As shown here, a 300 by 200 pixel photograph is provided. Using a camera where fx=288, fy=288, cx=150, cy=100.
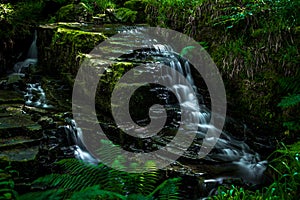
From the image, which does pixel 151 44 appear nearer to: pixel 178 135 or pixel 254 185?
pixel 178 135

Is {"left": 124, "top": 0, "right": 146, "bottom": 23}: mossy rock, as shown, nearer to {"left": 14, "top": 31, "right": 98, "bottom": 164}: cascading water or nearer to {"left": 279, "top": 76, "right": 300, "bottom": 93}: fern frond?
{"left": 14, "top": 31, "right": 98, "bottom": 164}: cascading water

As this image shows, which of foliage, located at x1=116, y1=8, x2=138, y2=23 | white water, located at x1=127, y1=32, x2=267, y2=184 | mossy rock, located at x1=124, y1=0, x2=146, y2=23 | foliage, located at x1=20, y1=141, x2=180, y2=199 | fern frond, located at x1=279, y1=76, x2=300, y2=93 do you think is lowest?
white water, located at x1=127, y1=32, x2=267, y2=184

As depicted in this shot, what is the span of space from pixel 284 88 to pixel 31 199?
3.86 meters

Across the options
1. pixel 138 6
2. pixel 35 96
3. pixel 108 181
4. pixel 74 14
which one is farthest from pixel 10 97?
pixel 138 6

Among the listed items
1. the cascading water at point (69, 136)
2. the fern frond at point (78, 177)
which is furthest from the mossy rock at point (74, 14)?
the fern frond at point (78, 177)

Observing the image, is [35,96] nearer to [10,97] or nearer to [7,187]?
[10,97]

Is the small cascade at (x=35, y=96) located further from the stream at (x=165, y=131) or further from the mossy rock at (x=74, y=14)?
the mossy rock at (x=74, y=14)

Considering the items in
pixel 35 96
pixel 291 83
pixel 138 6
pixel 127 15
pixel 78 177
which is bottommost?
pixel 35 96

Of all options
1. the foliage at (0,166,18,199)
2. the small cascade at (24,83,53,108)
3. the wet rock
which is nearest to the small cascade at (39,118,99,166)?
the foliage at (0,166,18,199)

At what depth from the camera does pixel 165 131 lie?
4316mm

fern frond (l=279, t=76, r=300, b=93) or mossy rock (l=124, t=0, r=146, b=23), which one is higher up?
mossy rock (l=124, t=0, r=146, b=23)

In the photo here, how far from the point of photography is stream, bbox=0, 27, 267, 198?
367 cm

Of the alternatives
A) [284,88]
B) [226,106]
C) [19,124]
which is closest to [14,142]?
[19,124]

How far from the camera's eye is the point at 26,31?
720cm
